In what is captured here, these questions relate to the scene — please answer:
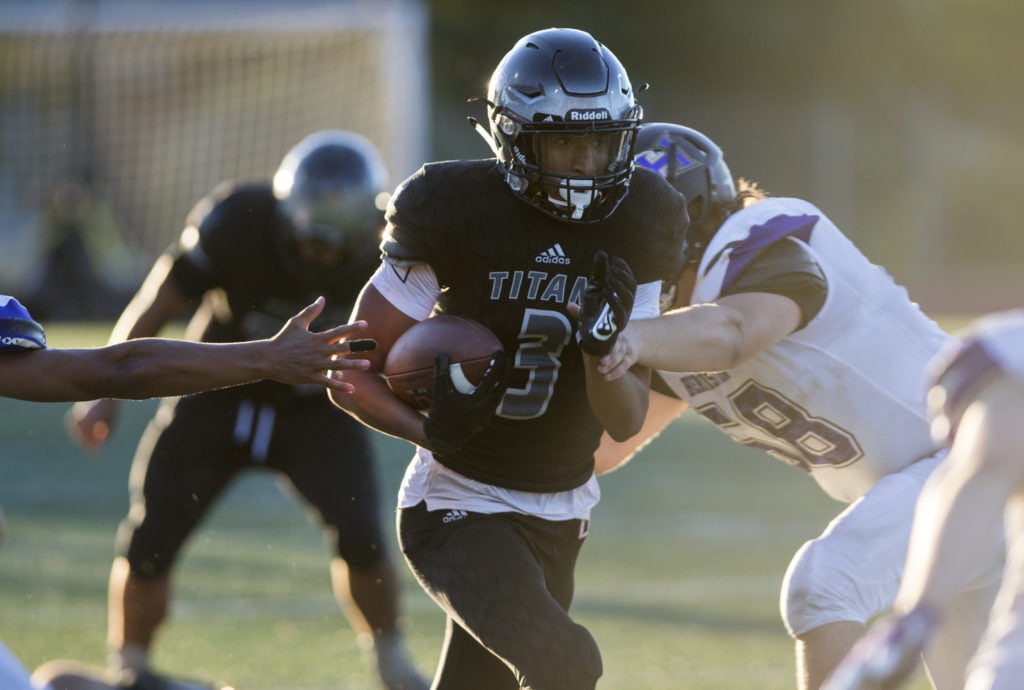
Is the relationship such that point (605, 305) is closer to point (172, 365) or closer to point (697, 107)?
point (172, 365)

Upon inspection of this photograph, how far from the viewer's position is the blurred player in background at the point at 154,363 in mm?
3178

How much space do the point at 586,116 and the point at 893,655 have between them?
1698 mm

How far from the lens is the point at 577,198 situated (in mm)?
3430

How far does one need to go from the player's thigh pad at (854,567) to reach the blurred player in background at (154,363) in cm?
119

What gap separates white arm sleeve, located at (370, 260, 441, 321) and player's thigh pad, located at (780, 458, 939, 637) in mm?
1093

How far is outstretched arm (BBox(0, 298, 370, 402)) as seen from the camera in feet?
10.4

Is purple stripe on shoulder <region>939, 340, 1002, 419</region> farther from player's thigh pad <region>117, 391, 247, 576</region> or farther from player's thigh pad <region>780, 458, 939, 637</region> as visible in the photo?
player's thigh pad <region>117, 391, 247, 576</region>

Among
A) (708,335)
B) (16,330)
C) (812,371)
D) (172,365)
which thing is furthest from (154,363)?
(812,371)

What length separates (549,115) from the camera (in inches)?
136

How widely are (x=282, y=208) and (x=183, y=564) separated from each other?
2.61m

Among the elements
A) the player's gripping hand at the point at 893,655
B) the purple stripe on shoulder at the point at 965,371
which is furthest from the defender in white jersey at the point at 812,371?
the player's gripping hand at the point at 893,655

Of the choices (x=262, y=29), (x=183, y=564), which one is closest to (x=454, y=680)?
(x=183, y=564)

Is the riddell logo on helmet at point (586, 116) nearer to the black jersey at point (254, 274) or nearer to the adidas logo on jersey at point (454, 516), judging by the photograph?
the adidas logo on jersey at point (454, 516)

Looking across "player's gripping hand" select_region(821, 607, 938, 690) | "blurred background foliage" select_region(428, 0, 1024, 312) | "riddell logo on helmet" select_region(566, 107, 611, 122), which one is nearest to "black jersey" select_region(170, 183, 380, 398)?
"riddell logo on helmet" select_region(566, 107, 611, 122)
